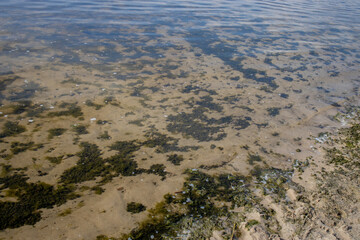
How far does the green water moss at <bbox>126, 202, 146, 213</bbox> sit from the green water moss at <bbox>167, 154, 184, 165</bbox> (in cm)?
114

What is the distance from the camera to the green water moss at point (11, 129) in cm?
507

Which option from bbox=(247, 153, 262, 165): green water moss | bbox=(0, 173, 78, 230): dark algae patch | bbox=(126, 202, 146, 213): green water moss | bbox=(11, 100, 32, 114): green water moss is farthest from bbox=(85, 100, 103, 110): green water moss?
bbox=(247, 153, 262, 165): green water moss

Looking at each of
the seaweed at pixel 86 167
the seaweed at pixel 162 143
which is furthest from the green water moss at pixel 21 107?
the seaweed at pixel 162 143

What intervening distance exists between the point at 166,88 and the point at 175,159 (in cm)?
310

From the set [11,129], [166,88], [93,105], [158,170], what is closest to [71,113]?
[93,105]

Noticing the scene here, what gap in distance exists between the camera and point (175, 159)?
15.5ft

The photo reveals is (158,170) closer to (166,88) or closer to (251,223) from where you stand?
(251,223)

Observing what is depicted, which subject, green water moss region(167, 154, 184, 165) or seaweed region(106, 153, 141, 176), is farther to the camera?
green water moss region(167, 154, 184, 165)

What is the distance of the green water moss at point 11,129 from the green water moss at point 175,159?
10.7 ft

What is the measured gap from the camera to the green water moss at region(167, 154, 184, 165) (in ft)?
15.3

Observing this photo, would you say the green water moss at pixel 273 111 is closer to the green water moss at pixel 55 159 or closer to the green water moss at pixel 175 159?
the green water moss at pixel 175 159

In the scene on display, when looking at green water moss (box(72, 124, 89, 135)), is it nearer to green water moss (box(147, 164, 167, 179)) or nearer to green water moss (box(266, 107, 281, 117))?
green water moss (box(147, 164, 167, 179))

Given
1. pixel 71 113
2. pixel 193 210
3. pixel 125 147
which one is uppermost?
pixel 71 113

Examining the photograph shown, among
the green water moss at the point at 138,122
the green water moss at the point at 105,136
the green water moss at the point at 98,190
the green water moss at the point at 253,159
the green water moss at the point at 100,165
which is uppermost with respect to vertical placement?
the green water moss at the point at 138,122
